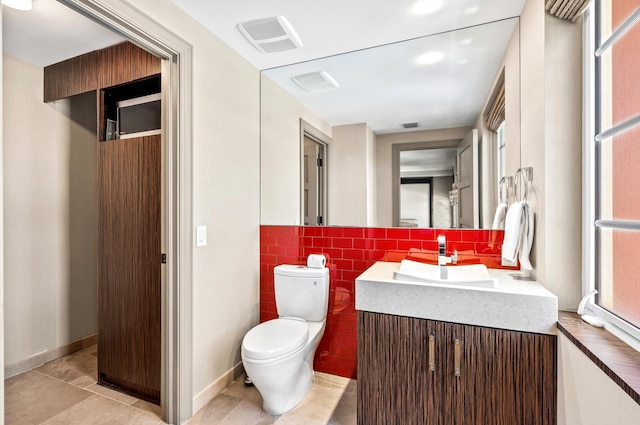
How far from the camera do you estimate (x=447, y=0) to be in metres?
1.69

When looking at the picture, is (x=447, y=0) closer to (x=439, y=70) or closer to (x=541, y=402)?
(x=439, y=70)

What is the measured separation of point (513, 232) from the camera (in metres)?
1.59

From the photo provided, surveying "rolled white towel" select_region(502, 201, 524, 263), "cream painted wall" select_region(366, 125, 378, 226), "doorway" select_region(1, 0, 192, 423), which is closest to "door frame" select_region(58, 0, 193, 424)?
"doorway" select_region(1, 0, 192, 423)

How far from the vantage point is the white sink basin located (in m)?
1.52

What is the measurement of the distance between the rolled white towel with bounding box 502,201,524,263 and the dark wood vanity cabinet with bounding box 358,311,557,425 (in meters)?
0.41

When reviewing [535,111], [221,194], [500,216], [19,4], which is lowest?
[500,216]

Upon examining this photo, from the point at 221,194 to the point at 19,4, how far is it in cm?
143

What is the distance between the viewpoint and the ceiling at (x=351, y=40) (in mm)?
1767

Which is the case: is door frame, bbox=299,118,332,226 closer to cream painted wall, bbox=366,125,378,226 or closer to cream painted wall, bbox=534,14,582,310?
cream painted wall, bbox=366,125,378,226

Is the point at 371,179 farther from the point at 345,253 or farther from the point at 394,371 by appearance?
the point at 394,371

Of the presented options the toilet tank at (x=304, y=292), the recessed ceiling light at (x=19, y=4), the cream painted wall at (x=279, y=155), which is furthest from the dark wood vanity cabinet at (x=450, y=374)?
the recessed ceiling light at (x=19, y=4)

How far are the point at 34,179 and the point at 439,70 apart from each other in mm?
3055

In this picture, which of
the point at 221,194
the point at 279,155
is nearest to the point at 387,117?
the point at 279,155

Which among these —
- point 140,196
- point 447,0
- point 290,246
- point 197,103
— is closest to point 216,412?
point 290,246
